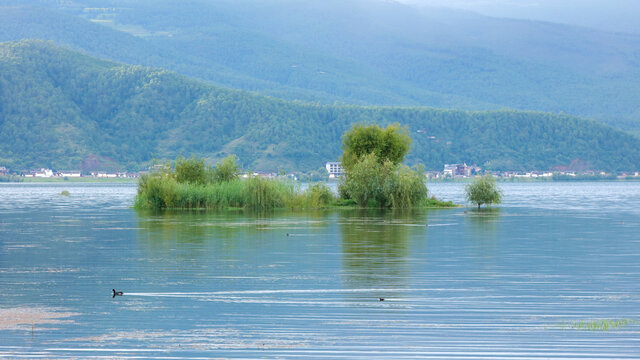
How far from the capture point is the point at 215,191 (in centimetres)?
5909

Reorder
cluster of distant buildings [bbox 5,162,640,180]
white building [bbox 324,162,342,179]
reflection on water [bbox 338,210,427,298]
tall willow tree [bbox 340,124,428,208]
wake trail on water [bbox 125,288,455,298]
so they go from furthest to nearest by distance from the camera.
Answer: cluster of distant buildings [bbox 5,162,640,180] → white building [bbox 324,162,342,179] → tall willow tree [bbox 340,124,428,208] → reflection on water [bbox 338,210,427,298] → wake trail on water [bbox 125,288,455,298]

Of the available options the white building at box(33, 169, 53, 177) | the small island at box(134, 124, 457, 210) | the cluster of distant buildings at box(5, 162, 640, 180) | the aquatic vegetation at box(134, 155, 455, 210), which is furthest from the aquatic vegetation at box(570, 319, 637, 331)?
the white building at box(33, 169, 53, 177)

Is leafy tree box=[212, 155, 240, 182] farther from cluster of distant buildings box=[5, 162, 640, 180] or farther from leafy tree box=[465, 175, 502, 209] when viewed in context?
cluster of distant buildings box=[5, 162, 640, 180]

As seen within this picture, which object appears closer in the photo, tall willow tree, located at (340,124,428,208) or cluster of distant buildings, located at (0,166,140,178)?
tall willow tree, located at (340,124,428,208)

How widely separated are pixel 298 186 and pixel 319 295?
140 ft

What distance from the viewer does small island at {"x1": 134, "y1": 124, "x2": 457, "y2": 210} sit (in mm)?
58781

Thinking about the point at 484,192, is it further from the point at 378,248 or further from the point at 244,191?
the point at 378,248

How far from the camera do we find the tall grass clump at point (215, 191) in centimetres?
5891

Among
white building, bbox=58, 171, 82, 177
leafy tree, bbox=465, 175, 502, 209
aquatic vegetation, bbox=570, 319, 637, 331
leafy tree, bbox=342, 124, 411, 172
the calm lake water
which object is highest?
white building, bbox=58, 171, 82, 177

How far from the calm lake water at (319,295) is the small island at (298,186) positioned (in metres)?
21.9

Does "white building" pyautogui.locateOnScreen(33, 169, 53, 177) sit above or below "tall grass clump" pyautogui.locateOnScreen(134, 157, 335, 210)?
above

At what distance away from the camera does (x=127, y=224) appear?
4406 centimetres

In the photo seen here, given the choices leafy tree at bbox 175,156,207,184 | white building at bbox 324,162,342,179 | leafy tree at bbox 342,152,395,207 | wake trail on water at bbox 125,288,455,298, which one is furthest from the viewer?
white building at bbox 324,162,342,179

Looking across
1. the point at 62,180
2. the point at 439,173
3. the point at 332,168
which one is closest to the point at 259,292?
the point at 332,168
